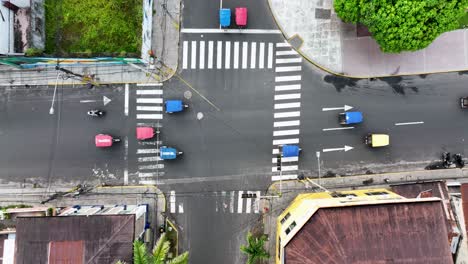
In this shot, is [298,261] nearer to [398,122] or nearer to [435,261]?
[435,261]

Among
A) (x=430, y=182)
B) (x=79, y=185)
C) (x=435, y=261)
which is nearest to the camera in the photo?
(x=435, y=261)

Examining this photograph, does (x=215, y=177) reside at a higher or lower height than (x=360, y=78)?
lower

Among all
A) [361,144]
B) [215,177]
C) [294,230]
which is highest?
[361,144]

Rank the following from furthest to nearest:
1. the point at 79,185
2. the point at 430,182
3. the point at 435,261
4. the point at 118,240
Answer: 1. the point at 79,185
2. the point at 430,182
3. the point at 118,240
4. the point at 435,261

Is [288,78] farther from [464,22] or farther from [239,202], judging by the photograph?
[464,22]

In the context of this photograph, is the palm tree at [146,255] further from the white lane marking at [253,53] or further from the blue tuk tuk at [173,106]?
the white lane marking at [253,53]

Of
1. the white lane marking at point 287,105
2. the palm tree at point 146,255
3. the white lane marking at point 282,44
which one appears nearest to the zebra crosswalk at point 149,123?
the palm tree at point 146,255

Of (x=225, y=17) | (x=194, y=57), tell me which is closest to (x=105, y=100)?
(x=194, y=57)

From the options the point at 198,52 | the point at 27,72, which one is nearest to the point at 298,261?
the point at 198,52

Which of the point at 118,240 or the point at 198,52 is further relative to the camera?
the point at 198,52
